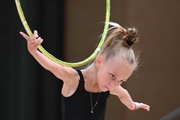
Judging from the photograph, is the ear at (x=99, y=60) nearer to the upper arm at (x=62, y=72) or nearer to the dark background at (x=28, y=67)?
the upper arm at (x=62, y=72)

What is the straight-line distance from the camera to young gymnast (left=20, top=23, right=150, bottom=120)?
3.99 ft

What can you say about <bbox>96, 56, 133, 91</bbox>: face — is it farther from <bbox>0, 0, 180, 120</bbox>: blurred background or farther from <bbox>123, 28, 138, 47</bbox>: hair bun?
<bbox>0, 0, 180, 120</bbox>: blurred background

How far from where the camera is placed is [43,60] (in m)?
1.13

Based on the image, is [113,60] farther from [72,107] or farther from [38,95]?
[38,95]

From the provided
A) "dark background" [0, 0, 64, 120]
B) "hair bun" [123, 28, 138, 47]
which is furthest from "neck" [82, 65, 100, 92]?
"dark background" [0, 0, 64, 120]

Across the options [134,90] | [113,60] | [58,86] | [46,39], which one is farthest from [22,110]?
[113,60]

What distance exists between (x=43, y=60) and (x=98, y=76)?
23 cm

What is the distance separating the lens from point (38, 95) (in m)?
2.17

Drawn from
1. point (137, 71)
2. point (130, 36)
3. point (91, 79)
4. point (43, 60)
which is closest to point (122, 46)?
point (130, 36)

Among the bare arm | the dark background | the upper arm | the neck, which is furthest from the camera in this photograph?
the dark background

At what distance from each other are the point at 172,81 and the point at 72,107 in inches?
42.5

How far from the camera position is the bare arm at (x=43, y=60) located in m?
1.04

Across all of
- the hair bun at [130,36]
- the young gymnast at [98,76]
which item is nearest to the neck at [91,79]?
the young gymnast at [98,76]

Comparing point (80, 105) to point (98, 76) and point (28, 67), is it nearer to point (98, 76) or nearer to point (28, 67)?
point (98, 76)
